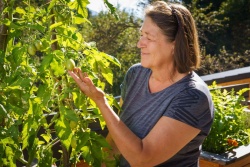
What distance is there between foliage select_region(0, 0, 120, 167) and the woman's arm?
62 millimetres

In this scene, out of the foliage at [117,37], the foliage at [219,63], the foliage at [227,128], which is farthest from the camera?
the foliage at [219,63]

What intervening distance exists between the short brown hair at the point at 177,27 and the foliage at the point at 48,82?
0.25 metres

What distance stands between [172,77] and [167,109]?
0.16m

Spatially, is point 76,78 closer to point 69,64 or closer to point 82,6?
point 69,64

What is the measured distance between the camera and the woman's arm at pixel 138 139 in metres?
1.35

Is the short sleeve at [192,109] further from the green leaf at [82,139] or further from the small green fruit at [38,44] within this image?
the small green fruit at [38,44]

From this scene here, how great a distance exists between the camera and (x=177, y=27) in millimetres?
1544

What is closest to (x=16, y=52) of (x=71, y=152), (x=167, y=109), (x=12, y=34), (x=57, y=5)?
(x=12, y=34)

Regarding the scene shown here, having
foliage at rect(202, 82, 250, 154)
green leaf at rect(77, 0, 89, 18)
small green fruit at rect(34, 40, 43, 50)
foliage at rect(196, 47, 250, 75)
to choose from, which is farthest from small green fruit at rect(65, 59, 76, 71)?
foliage at rect(196, 47, 250, 75)

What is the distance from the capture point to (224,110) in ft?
8.93

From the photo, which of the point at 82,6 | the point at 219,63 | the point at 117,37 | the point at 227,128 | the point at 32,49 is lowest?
the point at 219,63

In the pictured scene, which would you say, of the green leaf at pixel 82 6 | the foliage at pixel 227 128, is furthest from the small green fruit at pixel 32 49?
the foliage at pixel 227 128

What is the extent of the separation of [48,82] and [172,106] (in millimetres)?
443

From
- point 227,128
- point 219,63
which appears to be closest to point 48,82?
point 227,128
